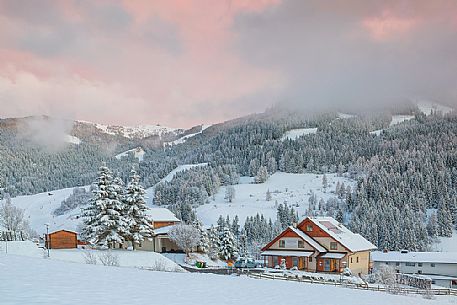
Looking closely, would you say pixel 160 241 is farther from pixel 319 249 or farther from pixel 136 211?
pixel 136 211

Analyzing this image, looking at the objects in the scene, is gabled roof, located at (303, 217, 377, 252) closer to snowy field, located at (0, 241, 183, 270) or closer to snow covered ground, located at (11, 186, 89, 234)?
snowy field, located at (0, 241, 183, 270)

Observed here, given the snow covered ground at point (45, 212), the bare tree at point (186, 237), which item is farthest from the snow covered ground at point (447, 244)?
the snow covered ground at point (45, 212)

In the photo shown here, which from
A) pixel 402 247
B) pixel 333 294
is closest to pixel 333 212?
pixel 402 247

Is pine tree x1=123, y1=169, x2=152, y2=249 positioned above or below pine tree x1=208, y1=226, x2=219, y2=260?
above

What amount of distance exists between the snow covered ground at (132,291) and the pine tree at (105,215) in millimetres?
17735

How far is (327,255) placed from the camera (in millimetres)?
45750

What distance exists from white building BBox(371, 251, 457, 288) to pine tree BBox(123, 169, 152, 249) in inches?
1422

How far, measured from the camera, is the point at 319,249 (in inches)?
1822

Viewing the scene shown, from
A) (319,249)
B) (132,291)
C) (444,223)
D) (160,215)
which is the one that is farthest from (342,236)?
(444,223)

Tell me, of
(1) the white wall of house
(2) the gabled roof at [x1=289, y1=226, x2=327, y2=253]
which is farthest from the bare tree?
(1) the white wall of house

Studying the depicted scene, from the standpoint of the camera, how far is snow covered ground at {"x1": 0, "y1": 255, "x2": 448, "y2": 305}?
28.7 ft

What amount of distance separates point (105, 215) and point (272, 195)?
356ft

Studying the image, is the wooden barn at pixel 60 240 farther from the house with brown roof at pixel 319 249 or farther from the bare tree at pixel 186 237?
the house with brown roof at pixel 319 249

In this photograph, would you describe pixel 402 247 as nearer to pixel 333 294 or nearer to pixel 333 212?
pixel 333 212
